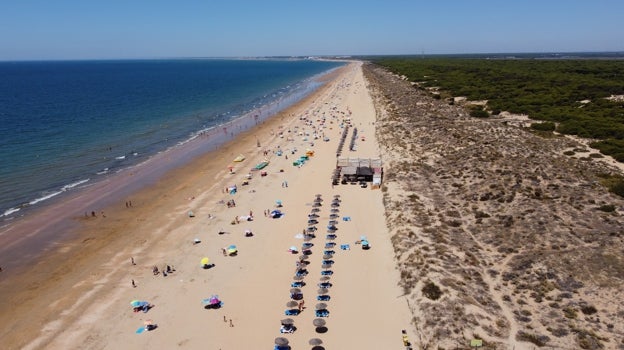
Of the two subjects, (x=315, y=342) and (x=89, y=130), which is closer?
(x=315, y=342)

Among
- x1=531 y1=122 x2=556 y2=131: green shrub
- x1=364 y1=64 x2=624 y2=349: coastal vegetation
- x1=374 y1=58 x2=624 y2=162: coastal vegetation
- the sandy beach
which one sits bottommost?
the sandy beach

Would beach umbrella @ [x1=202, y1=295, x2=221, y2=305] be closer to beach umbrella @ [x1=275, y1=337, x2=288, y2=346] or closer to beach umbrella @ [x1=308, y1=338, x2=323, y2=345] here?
beach umbrella @ [x1=275, y1=337, x2=288, y2=346]

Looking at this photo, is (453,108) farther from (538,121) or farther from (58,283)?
(58,283)

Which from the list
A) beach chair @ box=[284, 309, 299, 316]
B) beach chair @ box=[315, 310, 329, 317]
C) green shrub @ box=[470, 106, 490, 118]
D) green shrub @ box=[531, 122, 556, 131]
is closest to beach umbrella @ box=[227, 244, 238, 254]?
beach chair @ box=[284, 309, 299, 316]

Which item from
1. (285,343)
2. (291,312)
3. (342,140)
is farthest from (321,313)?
(342,140)

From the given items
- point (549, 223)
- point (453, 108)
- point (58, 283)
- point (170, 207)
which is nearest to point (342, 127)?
point (453, 108)

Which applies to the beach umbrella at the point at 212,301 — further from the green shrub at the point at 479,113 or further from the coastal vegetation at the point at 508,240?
the green shrub at the point at 479,113

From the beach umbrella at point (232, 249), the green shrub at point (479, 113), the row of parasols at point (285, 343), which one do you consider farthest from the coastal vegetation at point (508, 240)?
the green shrub at point (479, 113)

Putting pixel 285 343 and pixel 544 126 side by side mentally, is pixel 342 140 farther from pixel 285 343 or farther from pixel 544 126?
pixel 285 343
